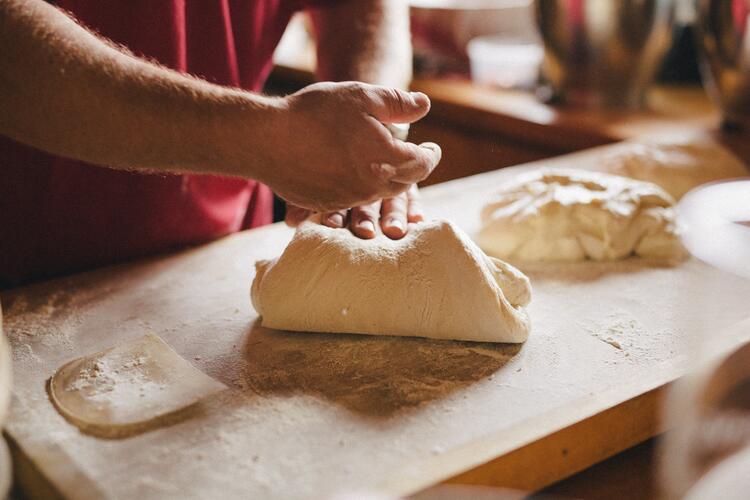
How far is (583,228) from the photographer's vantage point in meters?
1.41

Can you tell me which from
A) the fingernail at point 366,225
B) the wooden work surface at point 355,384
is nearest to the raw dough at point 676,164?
the wooden work surface at point 355,384

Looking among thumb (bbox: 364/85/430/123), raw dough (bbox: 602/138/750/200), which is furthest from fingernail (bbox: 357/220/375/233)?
raw dough (bbox: 602/138/750/200)

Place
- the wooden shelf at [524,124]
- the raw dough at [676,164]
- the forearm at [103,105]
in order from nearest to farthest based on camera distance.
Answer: the forearm at [103,105] → the raw dough at [676,164] → the wooden shelf at [524,124]

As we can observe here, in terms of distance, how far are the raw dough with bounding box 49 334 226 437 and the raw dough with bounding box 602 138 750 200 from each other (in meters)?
1.12

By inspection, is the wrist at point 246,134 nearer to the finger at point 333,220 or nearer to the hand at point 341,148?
the hand at point 341,148

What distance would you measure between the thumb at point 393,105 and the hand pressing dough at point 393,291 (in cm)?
18

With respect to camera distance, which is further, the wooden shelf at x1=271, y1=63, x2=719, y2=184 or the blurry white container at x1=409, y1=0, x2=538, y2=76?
the blurry white container at x1=409, y1=0, x2=538, y2=76

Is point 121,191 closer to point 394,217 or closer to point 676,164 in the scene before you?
point 394,217

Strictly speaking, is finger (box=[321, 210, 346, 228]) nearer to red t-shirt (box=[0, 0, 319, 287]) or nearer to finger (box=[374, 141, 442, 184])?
finger (box=[374, 141, 442, 184])

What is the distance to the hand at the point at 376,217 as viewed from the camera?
4.04ft

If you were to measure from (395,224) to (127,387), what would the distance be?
49cm

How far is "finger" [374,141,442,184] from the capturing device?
1.06 metres

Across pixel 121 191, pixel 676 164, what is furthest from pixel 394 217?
pixel 676 164

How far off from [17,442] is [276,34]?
111 centimetres
